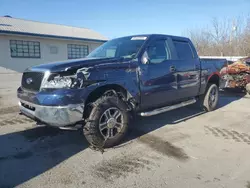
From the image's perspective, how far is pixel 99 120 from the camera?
3986mm

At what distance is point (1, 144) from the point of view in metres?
4.30

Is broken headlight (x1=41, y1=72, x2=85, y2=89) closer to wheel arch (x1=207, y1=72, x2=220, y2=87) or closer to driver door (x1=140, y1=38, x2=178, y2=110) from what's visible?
driver door (x1=140, y1=38, x2=178, y2=110)

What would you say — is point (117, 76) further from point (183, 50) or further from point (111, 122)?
point (183, 50)

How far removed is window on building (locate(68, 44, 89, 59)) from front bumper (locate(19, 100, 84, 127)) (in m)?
18.5

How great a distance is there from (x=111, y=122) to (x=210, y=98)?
3936 mm

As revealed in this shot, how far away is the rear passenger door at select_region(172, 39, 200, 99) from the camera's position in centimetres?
552

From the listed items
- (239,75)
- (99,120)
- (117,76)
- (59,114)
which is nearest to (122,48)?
A: (117,76)

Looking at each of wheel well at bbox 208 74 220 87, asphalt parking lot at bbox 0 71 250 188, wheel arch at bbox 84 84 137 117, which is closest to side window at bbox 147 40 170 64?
wheel arch at bbox 84 84 137 117

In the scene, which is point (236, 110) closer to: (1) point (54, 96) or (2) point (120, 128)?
(2) point (120, 128)

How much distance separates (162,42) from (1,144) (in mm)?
3785

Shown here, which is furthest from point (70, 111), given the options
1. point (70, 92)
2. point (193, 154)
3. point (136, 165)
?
point (193, 154)

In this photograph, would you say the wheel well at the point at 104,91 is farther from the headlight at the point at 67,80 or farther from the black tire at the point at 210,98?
the black tire at the point at 210,98

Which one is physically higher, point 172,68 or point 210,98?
point 172,68

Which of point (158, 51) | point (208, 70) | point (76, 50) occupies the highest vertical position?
point (76, 50)
